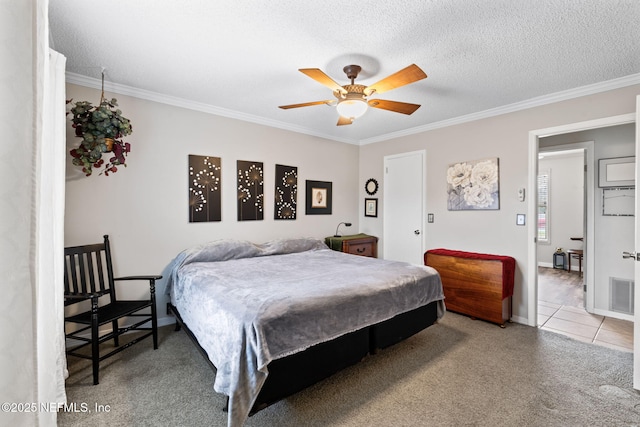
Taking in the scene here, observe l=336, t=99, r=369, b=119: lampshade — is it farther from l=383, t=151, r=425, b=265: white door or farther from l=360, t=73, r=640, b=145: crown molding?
l=383, t=151, r=425, b=265: white door

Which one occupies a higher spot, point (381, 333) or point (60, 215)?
point (60, 215)

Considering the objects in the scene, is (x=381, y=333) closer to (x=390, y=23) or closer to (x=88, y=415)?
(x=88, y=415)

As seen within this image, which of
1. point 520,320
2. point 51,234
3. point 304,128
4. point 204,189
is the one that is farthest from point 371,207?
point 51,234

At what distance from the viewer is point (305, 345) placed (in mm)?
1844

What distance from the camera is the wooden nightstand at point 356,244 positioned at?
452 centimetres

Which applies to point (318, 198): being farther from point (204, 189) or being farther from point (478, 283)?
point (478, 283)

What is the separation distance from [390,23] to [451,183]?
8.62 ft

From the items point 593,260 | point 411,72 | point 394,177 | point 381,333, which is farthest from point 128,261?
point 593,260

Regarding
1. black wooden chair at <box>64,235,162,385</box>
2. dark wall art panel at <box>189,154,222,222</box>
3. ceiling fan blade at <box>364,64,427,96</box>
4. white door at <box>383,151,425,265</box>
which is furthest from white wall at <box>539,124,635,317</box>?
black wooden chair at <box>64,235,162,385</box>

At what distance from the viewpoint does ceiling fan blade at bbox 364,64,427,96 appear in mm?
1995

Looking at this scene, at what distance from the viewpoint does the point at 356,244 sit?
468cm

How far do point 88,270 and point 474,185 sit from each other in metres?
4.42

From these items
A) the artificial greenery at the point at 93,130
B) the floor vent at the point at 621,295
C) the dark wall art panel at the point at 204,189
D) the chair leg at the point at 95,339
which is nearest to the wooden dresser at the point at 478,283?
the floor vent at the point at 621,295

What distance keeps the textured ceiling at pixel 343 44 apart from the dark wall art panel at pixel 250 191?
94 centimetres
